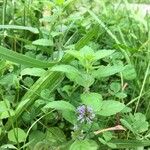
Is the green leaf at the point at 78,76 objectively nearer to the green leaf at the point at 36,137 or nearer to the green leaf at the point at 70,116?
the green leaf at the point at 70,116

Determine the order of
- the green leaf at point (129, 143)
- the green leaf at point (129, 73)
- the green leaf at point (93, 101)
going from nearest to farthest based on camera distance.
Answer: the green leaf at point (93, 101), the green leaf at point (129, 143), the green leaf at point (129, 73)

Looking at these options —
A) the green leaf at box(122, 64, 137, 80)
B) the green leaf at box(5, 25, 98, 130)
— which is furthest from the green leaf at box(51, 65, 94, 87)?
the green leaf at box(122, 64, 137, 80)

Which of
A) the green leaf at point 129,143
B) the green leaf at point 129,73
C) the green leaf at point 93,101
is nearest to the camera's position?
the green leaf at point 93,101

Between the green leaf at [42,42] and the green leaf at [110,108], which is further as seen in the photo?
the green leaf at [42,42]

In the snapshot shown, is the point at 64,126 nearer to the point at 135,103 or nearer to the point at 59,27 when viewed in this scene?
the point at 135,103

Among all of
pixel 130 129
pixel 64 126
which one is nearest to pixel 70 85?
pixel 64 126

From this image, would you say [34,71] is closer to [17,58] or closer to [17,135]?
[17,58]

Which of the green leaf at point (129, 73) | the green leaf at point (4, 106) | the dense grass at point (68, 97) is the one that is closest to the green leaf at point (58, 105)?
the dense grass at point (68, 97)

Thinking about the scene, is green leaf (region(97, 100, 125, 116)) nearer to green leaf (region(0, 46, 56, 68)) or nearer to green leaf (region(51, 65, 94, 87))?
green leaf (region(51, 65, 94, 87))
